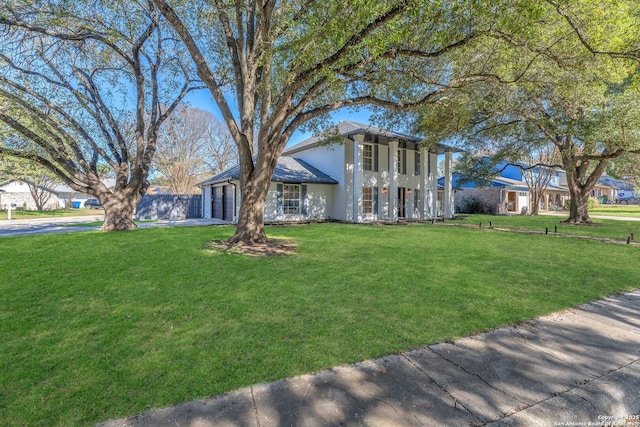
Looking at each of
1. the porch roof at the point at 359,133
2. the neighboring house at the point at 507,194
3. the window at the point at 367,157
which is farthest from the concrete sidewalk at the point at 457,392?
the neighboring house at the point at 507,194

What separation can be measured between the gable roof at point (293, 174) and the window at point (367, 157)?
204cm

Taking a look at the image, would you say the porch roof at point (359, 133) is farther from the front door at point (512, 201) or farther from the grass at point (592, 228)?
the front door at point (512, 201)

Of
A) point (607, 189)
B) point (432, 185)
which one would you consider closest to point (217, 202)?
point (432, 185)

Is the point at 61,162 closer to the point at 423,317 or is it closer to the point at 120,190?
the point at 120,190

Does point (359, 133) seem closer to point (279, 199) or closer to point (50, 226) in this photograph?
point (279, 199)

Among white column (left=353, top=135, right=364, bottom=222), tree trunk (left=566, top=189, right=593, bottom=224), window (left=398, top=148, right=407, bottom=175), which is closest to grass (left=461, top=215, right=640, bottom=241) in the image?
tree trunk (left=566, top=189, right=593, bottom=224)

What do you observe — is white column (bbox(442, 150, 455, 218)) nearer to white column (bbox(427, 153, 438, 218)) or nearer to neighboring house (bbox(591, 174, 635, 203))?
white column (bbox(427, 153, 438, 218))

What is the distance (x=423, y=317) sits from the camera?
3.80 metres

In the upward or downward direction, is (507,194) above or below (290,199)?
above

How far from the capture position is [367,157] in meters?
17.7

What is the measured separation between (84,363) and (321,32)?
22.0 feet

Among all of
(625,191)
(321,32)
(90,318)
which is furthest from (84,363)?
(625,191)

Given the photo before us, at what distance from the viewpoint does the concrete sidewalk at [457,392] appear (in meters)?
2.08

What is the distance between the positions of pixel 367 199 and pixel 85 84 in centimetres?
1421
